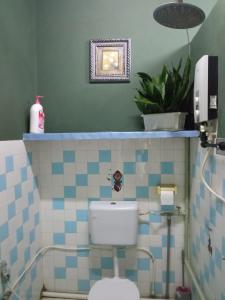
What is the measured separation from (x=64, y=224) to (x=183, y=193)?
0.89 m

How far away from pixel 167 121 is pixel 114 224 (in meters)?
0.74

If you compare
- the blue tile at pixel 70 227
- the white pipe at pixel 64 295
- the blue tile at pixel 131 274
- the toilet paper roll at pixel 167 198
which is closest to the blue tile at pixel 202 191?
the toilet paper roll at pixel 167 198

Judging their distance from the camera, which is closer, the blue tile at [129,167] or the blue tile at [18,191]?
the blue tile at [18,191]

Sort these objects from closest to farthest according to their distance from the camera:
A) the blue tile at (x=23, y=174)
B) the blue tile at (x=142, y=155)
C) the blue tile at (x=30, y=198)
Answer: the blue tile at (x=23, y=174)
the blue tile at (x=30, y=198)
the blue tile at (x=142, y=155)

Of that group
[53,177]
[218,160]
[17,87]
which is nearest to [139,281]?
[53,177]

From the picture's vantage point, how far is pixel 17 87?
1.48 meters

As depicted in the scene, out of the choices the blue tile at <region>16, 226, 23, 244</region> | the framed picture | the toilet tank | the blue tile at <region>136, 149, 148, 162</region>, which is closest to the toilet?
the toilet tank

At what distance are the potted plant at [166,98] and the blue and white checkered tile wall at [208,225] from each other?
221mm

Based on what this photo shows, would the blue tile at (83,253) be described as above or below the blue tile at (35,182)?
below

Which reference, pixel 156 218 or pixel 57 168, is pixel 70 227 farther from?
pixel 156 218

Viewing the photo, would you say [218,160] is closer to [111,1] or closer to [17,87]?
[17,87]

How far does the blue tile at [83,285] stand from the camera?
5.97 feet

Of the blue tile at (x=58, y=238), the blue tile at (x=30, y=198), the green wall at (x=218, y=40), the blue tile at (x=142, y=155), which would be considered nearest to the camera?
the green wall at (x=218, y=40)

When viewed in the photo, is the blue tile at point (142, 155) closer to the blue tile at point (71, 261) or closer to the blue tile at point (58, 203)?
the blue tile at point (58, 203)
